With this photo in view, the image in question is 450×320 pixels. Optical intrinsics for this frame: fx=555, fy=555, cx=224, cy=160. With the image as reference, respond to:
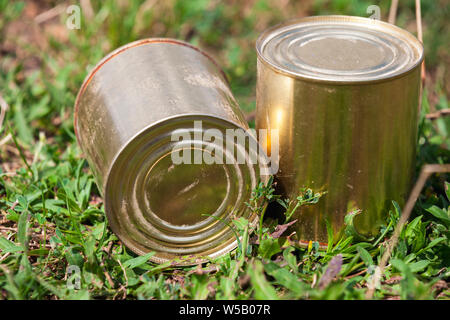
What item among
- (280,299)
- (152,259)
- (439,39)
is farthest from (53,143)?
(439,39)

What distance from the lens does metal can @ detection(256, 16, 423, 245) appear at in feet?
6.66

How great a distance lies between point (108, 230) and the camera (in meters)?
2.45

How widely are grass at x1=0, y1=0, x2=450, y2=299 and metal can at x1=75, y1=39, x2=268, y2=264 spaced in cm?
10

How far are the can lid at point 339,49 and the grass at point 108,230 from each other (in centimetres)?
50

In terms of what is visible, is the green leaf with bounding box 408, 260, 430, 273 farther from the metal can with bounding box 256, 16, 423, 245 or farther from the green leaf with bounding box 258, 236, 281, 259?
the green leaf with bounding box 258, 236, 281, 259

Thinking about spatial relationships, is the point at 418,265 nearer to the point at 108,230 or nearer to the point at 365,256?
the point at 365,256

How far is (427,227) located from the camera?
2.40 meters

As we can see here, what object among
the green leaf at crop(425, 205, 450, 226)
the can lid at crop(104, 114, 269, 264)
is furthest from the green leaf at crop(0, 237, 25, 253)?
the green leaf at crop(425, 205, 450, 226)

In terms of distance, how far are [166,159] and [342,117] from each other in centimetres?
68

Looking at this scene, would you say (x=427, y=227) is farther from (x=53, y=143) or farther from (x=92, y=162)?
(x=53, y=143)

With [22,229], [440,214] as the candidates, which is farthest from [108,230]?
[440,214]

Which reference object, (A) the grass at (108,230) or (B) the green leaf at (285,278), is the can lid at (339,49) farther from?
(B) the green leaf at (285,278)
